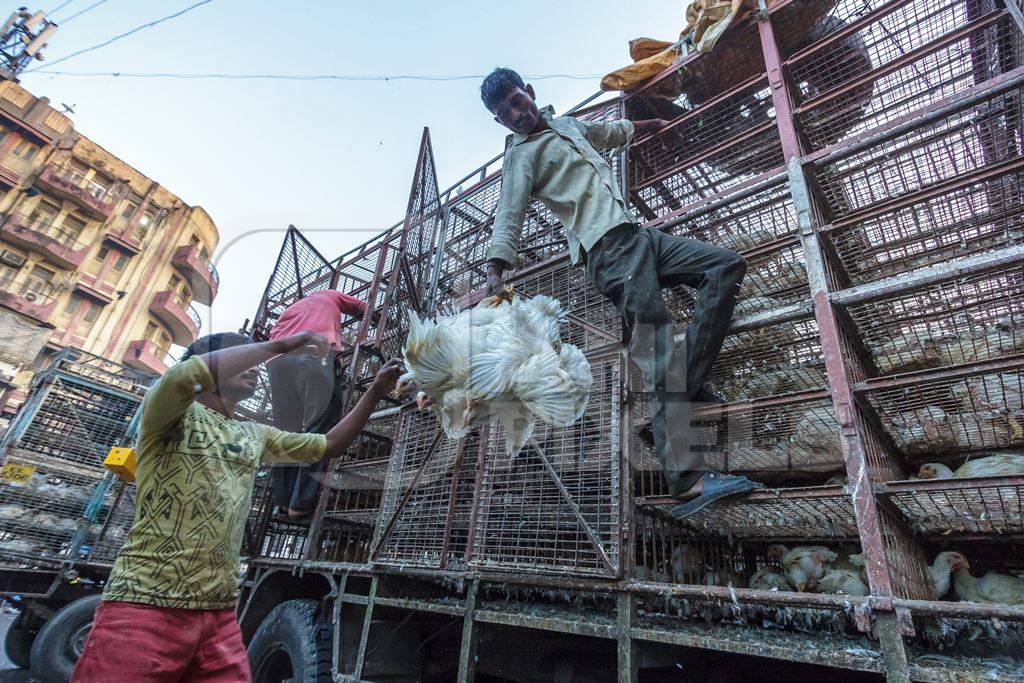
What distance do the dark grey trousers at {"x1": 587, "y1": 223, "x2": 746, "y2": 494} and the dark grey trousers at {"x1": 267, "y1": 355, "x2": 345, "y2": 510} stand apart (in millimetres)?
3266

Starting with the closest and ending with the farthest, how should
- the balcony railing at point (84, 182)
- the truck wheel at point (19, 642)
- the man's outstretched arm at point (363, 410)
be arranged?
the man's outstretched arm at point (363, 410), the truck wheel at point (19, 642), the balcony railing at point (84, 182)

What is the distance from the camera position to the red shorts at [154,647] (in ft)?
5.21

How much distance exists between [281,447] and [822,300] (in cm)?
301

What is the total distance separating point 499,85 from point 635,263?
53.5 inches

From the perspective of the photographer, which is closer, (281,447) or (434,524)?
(281,447)

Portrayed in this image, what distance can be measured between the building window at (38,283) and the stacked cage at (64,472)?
64.4 feet

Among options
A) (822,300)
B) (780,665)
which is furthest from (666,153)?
(780,665)

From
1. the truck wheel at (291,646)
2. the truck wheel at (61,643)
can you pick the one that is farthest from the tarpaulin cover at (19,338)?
the truck wheel at (291,646)

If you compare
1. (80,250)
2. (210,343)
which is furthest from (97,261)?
(210,343)

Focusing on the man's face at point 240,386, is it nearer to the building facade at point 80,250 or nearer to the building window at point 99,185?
the building facade at point 80,250

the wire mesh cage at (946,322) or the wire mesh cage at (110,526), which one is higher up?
the wire mesh cage at (946,322)

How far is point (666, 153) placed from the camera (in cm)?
479

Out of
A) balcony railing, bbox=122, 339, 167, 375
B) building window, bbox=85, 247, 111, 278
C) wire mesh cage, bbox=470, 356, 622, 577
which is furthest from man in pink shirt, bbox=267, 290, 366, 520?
building window, bbox=85, 247, 111, 278

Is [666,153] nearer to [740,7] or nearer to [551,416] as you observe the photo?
[740,7]
